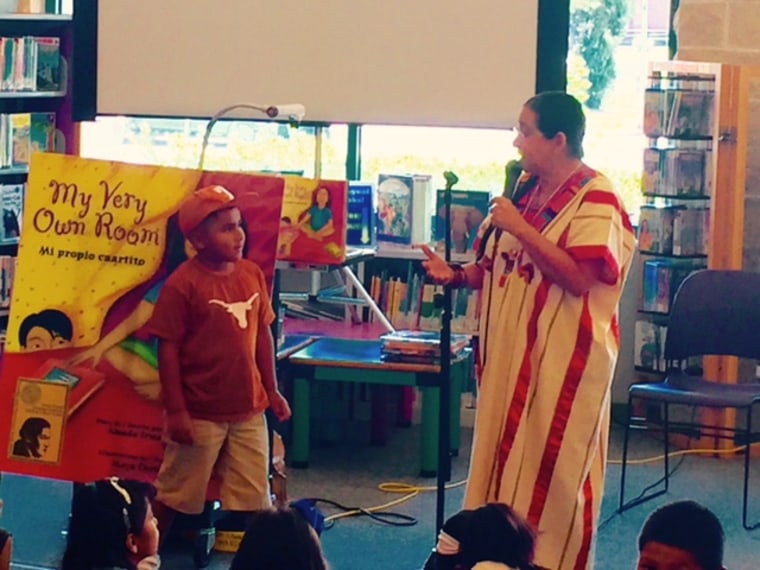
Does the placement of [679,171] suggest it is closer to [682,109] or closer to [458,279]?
[682,109]

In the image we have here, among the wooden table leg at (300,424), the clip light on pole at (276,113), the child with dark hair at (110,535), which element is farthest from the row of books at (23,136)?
the child with dark hair at (110,535)

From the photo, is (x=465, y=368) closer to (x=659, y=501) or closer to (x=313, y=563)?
(x=659, y=501)

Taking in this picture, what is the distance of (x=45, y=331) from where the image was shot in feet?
11.7

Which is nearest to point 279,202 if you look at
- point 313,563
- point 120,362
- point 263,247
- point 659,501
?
point 263,247

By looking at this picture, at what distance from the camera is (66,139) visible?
241 inches

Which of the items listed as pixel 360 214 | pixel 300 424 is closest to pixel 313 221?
pixel 300 424

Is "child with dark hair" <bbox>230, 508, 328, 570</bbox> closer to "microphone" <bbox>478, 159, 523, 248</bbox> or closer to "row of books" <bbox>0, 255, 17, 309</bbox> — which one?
"microphone" <bbox>478, 159, 523, 248</bbox>

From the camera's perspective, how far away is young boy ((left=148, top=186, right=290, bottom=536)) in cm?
343

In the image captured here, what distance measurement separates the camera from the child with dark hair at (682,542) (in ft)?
7.59

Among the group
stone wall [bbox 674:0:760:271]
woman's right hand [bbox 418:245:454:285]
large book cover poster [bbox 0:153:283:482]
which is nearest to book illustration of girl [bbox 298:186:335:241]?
large book cover poster [bbox 0:153:283:482]

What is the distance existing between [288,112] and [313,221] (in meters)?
0.35

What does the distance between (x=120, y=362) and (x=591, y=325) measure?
125 cm

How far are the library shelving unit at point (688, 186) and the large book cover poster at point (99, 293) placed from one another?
2.50 metres

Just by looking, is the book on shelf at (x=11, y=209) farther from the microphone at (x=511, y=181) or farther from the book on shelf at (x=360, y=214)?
the microphone at (x=511, y=181)
